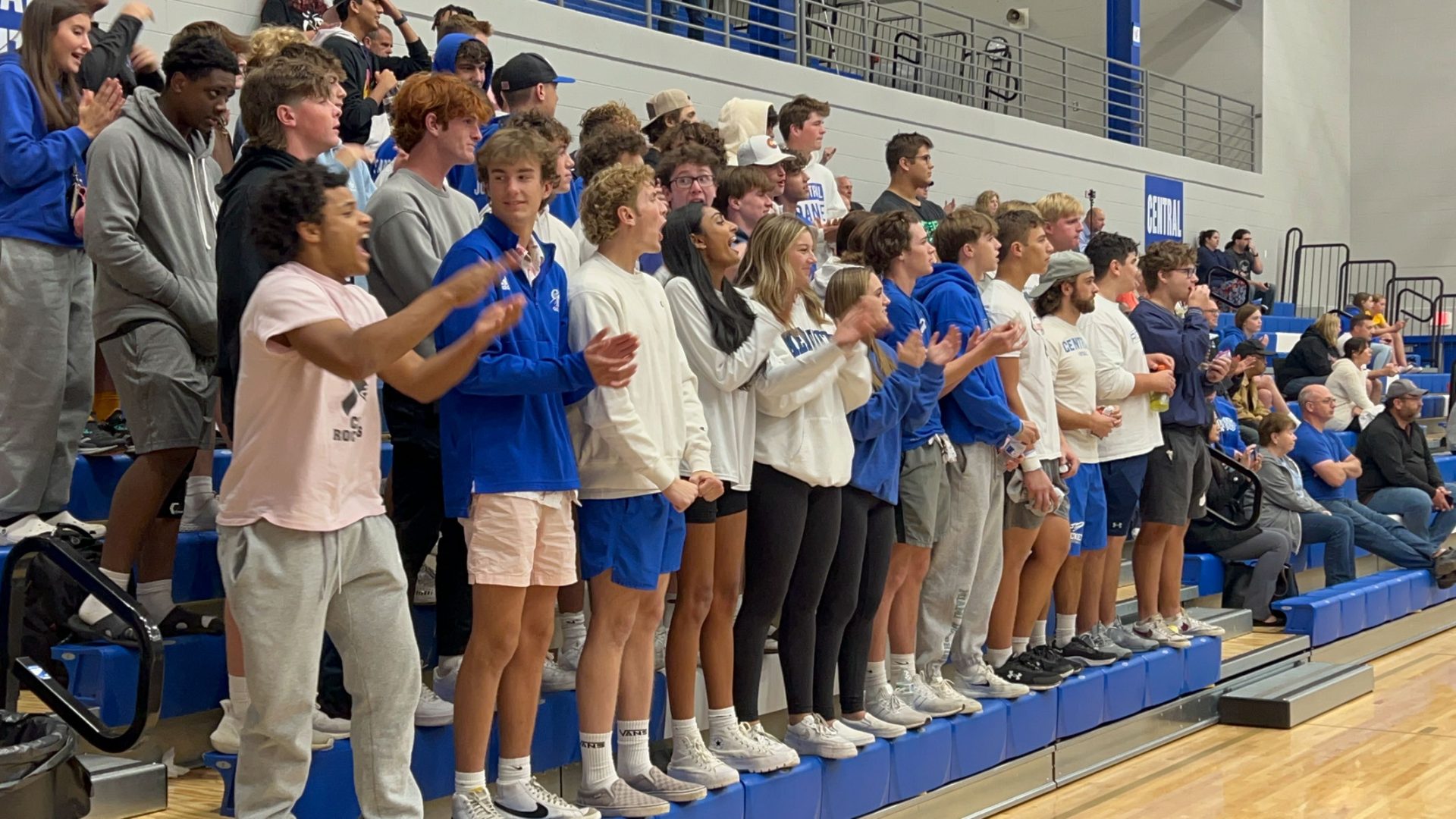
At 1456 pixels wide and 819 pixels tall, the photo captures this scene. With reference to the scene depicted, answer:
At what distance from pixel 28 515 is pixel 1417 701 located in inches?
218

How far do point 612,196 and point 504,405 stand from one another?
614 millimetres

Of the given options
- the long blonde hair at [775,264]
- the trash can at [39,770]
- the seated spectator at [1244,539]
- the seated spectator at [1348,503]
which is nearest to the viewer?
the trash can at [39,770]

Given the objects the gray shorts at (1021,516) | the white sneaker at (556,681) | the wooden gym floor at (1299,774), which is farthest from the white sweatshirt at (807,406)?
the wooden gym floor at (1299,774)

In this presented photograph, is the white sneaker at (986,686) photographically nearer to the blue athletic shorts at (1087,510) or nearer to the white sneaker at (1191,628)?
the blue athletic shorts at (1087,510)

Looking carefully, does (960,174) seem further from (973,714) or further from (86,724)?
(86,724)

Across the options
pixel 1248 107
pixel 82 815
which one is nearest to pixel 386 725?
pixel 82 815

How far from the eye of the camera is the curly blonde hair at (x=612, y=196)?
11.1 ft

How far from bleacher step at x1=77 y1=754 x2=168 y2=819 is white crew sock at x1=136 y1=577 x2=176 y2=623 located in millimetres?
409

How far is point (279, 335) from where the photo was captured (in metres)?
2.51

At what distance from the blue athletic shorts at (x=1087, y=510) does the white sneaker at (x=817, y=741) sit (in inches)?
59.4

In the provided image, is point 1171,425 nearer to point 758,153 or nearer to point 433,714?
point 758,153

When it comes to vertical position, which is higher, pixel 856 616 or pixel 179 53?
pixel 179 53

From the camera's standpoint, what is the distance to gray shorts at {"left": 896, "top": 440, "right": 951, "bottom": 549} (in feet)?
14.6

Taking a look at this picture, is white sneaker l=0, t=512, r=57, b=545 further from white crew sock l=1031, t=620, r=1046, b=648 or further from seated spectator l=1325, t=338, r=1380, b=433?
seated spectator l=1325, t=338, r=1380, b=433
